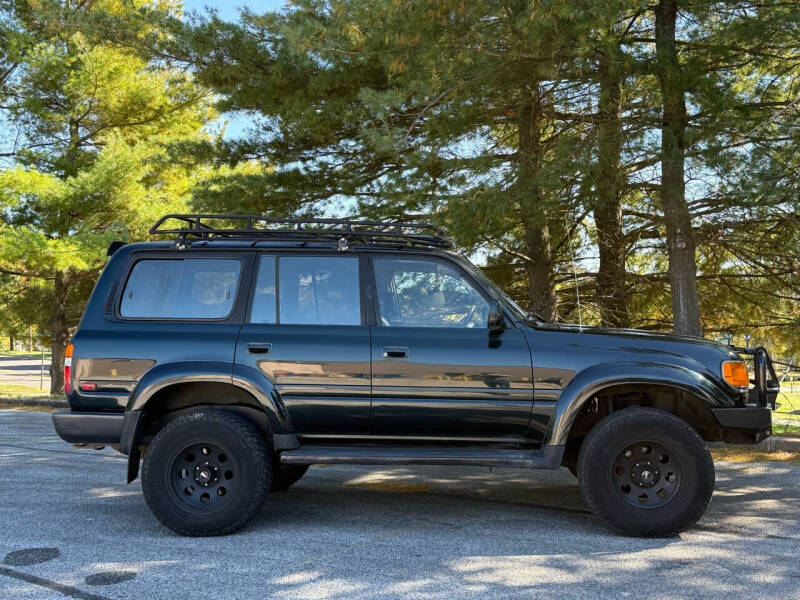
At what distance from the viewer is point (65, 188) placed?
17.8 meters

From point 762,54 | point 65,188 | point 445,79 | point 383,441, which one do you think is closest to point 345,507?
point 383,441

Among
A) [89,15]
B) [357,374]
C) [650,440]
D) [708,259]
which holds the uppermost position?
[89,15]

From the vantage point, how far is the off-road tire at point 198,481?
522 cm

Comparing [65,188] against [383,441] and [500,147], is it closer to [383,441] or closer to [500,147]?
[500,147]

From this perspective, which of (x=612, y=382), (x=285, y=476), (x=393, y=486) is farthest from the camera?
(x=393, y=486)

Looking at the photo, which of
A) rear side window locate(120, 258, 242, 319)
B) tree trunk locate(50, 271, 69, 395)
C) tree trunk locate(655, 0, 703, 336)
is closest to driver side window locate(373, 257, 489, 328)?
rear side window locate(120, 258, 242, 319)

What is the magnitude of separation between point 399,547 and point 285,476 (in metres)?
2.09

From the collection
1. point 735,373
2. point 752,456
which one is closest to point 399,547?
point 735,373

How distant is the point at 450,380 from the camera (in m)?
5.30

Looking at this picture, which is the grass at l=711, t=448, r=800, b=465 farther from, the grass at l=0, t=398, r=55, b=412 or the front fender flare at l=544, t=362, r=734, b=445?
the grass at l=0, t=398, r=55, b=412

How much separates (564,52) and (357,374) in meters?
5.61

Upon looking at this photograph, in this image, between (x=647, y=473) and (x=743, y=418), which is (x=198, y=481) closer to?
(x=647, y=473)

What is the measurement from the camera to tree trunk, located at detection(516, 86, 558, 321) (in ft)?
32.1

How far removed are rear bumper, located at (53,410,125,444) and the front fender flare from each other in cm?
300
